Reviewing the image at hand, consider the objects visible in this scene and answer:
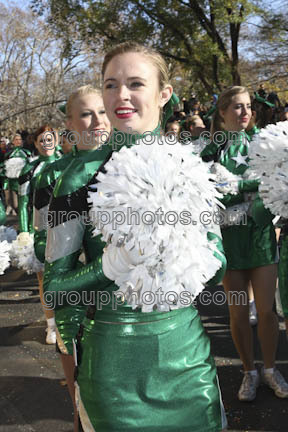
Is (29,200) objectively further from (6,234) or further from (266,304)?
(266,304)

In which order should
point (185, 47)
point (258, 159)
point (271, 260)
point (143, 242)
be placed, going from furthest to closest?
point (185, 47) < point (271, 260) < point (258, 159) < point (143, 242)

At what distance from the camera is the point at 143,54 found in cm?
168

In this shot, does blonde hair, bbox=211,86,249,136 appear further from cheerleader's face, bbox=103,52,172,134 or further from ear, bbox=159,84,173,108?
cheerleader's face, bbox=103,52,172,134

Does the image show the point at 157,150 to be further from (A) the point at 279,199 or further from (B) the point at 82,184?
(A) the point at 279,199

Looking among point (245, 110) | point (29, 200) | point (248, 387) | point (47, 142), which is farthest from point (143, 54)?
point (29, 200)

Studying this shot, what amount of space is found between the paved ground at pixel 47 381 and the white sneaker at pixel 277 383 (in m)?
0.05

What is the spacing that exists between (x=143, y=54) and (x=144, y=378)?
111 centimetres

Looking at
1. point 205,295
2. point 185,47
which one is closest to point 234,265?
point 205,295

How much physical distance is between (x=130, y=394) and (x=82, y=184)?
0.69m

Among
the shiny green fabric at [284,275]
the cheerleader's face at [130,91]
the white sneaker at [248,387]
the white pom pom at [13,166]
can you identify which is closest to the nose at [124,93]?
the cheerleader's face at [130,91]

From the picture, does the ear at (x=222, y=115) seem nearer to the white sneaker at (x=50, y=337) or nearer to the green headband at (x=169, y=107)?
the green headband at (x=169, y=107)

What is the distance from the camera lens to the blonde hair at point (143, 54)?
169cm

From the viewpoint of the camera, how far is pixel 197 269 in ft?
4.50

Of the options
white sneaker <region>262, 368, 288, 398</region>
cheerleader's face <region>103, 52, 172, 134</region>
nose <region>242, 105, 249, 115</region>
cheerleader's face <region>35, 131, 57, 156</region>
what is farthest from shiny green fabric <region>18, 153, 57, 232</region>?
cheerleader's face <region>103, 52, 172, 134</region>
